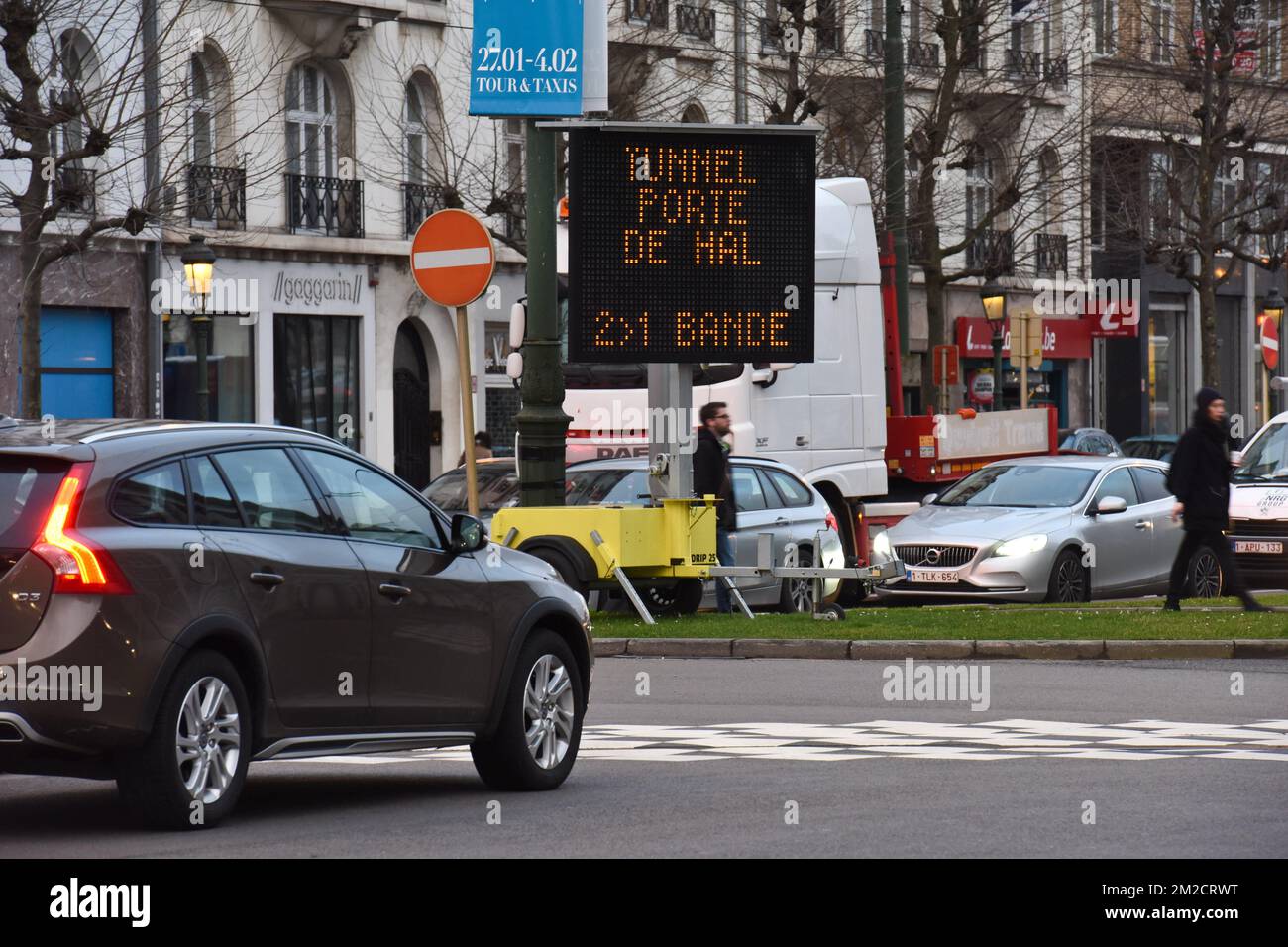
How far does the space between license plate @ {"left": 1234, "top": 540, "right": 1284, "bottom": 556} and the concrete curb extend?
21.4 ft

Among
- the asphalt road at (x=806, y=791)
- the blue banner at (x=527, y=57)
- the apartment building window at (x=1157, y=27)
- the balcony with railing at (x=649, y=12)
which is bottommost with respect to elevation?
the asphalt road at (x=806, y=791)

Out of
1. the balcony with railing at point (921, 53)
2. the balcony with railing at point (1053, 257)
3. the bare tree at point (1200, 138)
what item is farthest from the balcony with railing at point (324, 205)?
the balcony with railing at point (1053, 257)

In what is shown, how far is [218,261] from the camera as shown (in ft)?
118

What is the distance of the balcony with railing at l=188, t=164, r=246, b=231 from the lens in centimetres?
3525

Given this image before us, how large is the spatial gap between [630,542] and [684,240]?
2.39m

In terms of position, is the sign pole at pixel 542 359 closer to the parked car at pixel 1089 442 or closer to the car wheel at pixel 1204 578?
the car wheel at pixel 1204 578

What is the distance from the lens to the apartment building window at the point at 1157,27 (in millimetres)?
45297

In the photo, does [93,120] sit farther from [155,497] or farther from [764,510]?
[155,497]

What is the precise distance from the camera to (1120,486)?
24.3m

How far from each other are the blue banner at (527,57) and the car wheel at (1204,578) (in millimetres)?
9177

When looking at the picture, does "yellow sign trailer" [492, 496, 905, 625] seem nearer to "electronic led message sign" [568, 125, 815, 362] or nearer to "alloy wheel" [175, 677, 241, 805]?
"electronic led message sign" [568, 125, 815, 362]

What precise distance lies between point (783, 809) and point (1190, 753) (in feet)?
9.90

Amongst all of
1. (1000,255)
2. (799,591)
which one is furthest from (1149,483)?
(1000,255)

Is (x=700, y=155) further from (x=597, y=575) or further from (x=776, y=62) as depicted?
(x=776, y=62)
